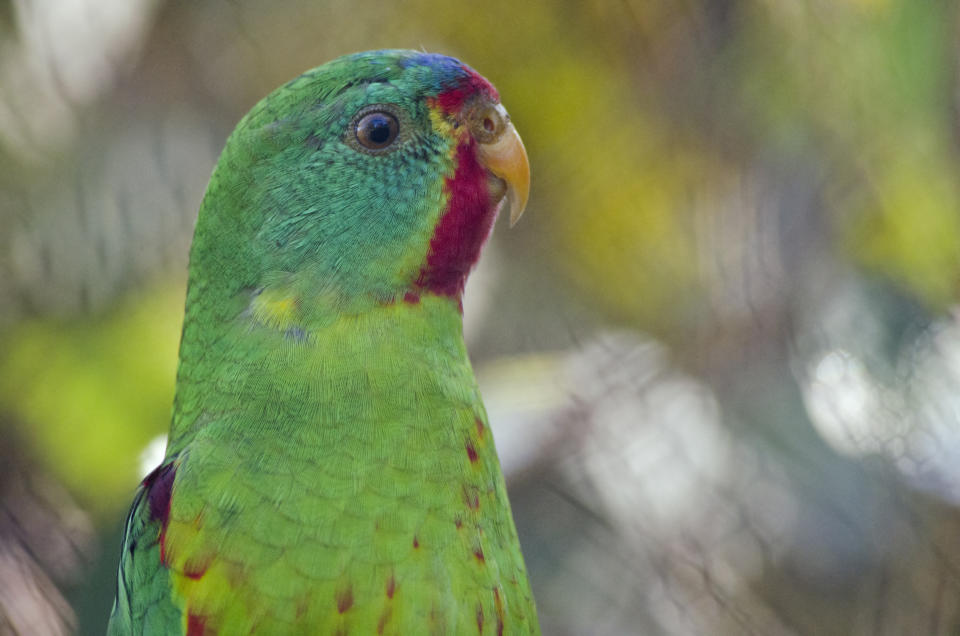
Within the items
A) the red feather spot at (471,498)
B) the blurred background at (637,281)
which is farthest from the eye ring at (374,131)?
the blurred background at (637,281)

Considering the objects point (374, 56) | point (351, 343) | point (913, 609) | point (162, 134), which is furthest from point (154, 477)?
point (913, 609)

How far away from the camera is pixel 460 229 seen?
1.26 meters

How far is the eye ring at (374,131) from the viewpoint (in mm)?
1247

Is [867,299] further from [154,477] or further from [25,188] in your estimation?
[25,188]

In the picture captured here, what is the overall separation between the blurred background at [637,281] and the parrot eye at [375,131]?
A: 4.00 ft

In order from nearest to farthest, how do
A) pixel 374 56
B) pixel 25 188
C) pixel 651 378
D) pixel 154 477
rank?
pixel 154 477 < pixel 374 56 < pixel 25 188 < pixel 651 378

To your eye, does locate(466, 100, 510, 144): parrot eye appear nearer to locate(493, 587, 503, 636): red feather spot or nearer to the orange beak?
the orange beak

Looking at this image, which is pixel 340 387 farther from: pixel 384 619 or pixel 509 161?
pixel 509 161

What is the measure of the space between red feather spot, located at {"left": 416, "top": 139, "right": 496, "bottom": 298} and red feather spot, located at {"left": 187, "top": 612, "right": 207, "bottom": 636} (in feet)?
1.69

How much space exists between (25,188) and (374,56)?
1321mm

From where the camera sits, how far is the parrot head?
121 centimetres

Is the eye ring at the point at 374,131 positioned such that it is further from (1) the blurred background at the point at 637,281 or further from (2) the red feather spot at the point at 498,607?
(1) the blurred background at the point at 637,281

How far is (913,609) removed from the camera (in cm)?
220

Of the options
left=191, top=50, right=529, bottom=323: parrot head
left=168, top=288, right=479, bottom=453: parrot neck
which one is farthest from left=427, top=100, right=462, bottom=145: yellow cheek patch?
left=168, top=288, right=479, bottom=453: parrot neck
